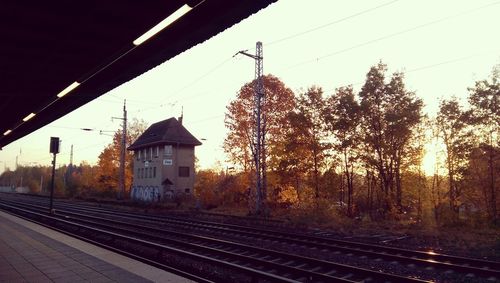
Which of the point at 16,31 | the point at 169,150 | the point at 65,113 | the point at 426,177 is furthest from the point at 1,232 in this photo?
the point at 169,150

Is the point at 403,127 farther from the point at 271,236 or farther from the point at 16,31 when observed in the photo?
the point at 16,31

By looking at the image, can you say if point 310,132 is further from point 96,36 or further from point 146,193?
point 146,193

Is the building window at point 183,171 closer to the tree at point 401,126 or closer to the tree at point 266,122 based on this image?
the tree at point 266,122

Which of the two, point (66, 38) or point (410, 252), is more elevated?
point (66, 38)

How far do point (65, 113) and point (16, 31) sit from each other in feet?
25.5

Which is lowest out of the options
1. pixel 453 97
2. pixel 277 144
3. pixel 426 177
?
pixel 426 177

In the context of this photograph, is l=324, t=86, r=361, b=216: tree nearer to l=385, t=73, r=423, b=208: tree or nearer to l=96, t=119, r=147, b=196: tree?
l=385, t=73, r=423, b=208: tree

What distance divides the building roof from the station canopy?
4210 cm

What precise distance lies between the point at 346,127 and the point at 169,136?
2922cm

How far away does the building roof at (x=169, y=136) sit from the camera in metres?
51.0

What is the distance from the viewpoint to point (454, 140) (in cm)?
2834

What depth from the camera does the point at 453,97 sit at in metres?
29.7

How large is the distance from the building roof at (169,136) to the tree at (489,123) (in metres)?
34.3

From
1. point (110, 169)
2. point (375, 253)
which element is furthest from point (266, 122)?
point (110, 169)
